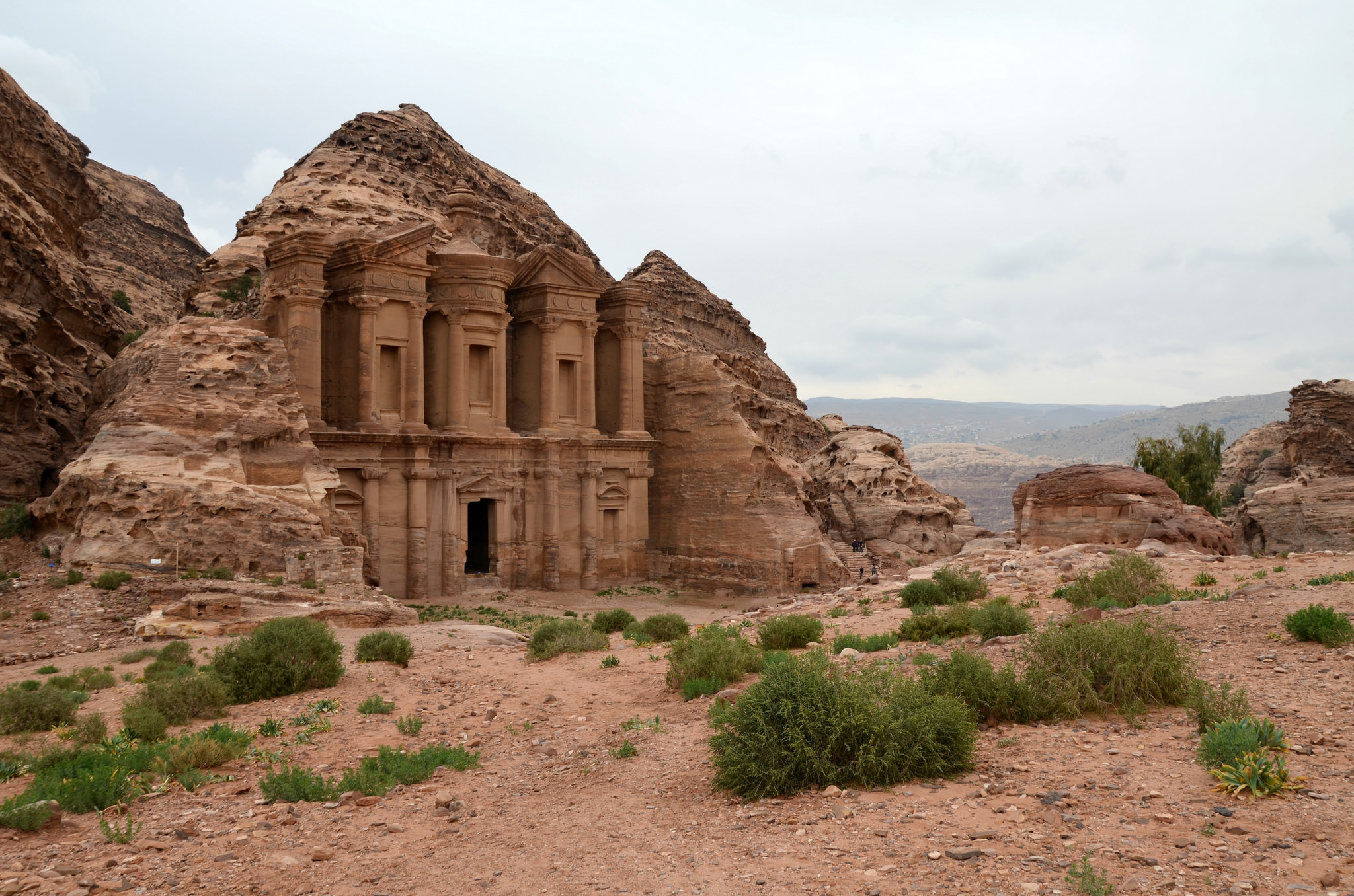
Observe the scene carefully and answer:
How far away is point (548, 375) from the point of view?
33.1 metres

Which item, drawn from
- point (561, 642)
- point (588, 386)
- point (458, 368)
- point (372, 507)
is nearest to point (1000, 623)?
point (561, 642)

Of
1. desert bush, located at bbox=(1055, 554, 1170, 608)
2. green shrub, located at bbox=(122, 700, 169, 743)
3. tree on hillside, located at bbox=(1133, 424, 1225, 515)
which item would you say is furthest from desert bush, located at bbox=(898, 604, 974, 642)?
tree on hillside, located at bbox=(1133, 424, 1225, 515)

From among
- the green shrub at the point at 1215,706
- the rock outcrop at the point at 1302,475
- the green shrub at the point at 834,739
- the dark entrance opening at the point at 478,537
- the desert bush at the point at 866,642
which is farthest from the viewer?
the dark entrance opening at the point at 478,537

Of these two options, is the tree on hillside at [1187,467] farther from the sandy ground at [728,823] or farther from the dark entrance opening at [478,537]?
the sandy ground at [728,823]

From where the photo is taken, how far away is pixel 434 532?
29766 millimetres

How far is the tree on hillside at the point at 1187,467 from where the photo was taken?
45.0 meters

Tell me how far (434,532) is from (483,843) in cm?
2393

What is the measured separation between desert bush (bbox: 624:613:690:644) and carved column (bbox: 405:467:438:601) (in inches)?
545

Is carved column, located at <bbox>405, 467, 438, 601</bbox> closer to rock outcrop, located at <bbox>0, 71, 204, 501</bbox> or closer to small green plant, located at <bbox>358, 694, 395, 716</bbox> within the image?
rock outcrop, located at <bbox>0, 71, 204, 501</bbox>

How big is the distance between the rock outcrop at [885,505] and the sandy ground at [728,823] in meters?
27.9

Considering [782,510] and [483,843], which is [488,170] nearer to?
[782,510]

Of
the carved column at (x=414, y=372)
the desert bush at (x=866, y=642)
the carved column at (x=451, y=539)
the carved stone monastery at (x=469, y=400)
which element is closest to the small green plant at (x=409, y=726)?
the desert bush at (x=866, y=642)

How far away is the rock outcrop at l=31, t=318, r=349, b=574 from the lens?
17984mm

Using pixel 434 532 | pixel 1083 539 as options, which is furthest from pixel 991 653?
pixel 434 532
